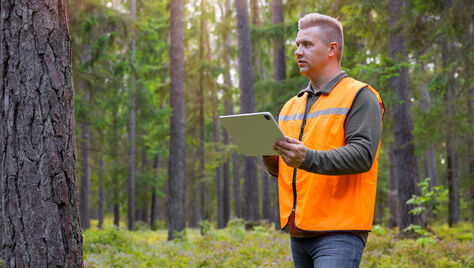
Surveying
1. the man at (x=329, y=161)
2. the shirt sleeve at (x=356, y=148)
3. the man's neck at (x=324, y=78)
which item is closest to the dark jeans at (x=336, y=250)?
the man at (x=329, y=161)

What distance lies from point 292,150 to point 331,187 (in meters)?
0.35

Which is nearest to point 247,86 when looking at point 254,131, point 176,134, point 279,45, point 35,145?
point 279,45

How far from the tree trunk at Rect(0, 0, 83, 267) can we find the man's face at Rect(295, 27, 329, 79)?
1.95 metres

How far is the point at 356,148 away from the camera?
7.74 feet

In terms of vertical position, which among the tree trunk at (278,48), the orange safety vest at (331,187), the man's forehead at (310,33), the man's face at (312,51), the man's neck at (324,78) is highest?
the tree trunk at (278,48)

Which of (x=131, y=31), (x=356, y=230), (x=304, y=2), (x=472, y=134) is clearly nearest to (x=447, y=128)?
(x=472, y=134)

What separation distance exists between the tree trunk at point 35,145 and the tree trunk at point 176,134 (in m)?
10.2

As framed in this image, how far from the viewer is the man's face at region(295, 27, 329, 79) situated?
9.06 feet

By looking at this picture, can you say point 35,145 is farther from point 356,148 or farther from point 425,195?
point 425,195

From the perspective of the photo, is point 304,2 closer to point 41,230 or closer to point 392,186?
point 392,186

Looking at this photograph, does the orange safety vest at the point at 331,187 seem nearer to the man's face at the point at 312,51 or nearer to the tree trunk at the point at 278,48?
the man's face at the point at 312,51

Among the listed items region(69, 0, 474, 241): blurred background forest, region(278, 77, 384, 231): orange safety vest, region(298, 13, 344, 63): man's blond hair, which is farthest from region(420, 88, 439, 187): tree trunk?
region(278, 77, 384, 231): orange safety vest

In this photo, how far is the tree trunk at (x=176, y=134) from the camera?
13.8m

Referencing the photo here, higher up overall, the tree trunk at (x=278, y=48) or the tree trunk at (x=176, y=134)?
the tree trunk at (x=278, y=48)
